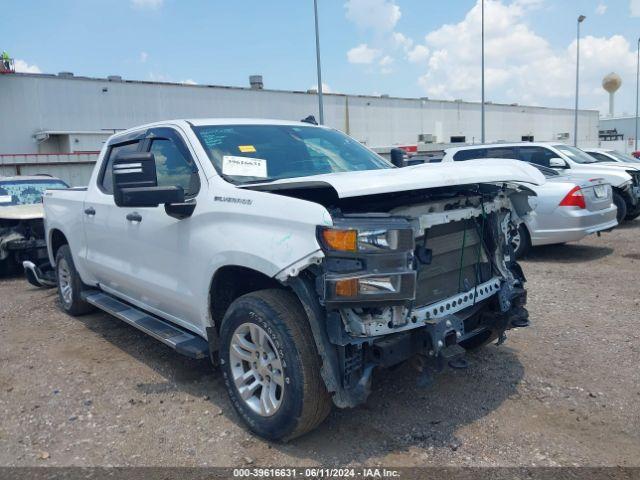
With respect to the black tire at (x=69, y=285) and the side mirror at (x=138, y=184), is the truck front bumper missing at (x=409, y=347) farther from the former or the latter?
the black tire at (x=69, y=285)

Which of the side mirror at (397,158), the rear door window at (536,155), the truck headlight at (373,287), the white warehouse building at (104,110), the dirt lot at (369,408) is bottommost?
the dirt lot at (369,408)

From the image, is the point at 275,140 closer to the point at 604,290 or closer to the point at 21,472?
the point at 21,472

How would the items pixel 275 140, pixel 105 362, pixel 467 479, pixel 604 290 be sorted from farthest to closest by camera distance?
1. pixel 604 290
2. pixel 105 362
3. pixel 275 140
4. pixel 467 479

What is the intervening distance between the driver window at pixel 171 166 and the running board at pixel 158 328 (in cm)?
106

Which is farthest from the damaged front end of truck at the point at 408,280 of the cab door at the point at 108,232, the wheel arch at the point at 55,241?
the wheel arch at the point at 55,241

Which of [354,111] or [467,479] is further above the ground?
[354,111]

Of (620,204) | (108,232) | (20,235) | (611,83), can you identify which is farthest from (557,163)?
(611,83)

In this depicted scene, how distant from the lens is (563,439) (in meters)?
3.40

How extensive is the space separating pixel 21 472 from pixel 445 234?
2869 mm

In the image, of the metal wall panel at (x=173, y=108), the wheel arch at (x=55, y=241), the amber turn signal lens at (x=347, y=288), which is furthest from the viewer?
the metal wall panel at (x=173, y=108)

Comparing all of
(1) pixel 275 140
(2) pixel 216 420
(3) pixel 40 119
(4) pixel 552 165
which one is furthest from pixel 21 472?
(3) pixel 40 119

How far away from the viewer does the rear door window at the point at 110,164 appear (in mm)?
5202

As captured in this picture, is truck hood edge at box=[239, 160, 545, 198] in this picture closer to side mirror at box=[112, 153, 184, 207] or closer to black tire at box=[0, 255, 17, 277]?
side mirror at box=[112, 153, 184, 207]

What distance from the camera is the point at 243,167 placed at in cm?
400
